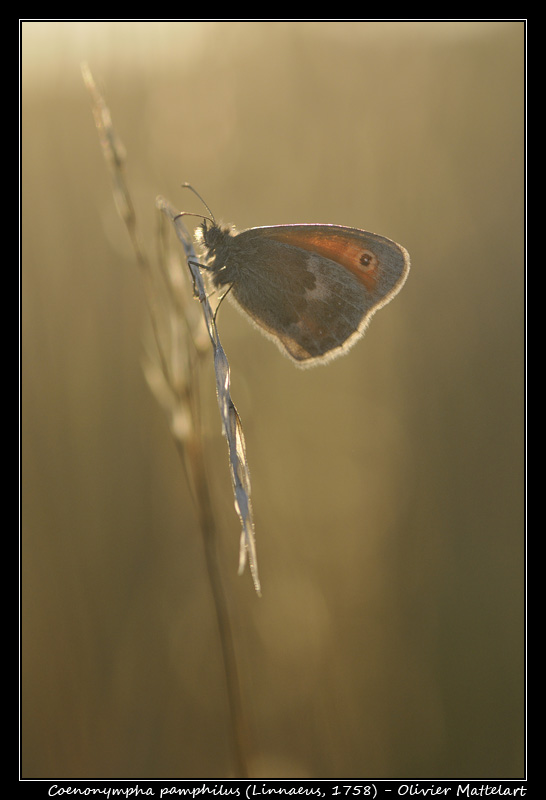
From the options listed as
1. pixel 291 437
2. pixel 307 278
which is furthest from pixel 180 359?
pixel 291 437

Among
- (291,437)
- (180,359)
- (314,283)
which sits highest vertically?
(314,283)

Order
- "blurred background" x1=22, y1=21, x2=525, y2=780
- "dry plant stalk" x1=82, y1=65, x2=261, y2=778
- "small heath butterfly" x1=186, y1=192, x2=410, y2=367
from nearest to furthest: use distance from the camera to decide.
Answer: "dry plant stalk" x1=82, y1=65, x2=261, y2=778 < "small heath butterfly" x1=186, y1=192, x2=410, y2=367 < "blurred background" x1=22, y1=21, x2=525, y2=780

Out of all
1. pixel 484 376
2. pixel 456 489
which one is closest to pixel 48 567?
pixel 456 489

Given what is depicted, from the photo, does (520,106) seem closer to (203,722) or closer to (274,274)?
(274,274)

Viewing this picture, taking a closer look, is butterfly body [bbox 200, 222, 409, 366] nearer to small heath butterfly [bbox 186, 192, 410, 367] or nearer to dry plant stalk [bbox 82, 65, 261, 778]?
small heath butterfly [bbox 186, 192, 410, 367]

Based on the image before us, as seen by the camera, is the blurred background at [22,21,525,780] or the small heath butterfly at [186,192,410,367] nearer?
the small heath butterfly at [186,192,410,367]

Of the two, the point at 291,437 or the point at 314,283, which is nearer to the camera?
the point at 314,283

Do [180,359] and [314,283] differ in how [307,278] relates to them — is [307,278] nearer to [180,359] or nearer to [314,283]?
[314,283]

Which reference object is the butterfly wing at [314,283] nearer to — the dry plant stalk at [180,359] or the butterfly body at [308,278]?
the butterfly body at [308,278]

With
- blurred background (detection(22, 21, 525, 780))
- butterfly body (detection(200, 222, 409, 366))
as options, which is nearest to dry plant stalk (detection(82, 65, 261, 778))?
blurred background (detection(22, 21, 525, 780))

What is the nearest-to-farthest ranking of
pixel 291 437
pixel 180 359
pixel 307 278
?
1. pixel 180 359
2. pixel 307 278
3. pixel 291 437
